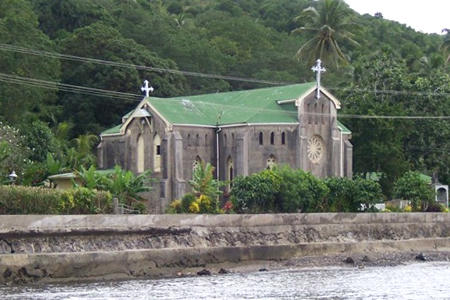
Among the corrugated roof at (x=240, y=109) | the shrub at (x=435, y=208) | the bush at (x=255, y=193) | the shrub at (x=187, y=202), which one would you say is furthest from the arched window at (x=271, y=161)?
the shrub at (x=187, y=202)

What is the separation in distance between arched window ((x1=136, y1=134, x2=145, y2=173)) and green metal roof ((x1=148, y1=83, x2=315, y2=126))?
3.13 meters

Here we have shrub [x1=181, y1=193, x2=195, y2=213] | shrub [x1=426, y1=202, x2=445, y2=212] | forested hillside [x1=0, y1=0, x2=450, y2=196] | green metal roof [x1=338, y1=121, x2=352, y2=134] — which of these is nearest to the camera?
shrub [x1=181, y1=193, x2=195, y2=213]

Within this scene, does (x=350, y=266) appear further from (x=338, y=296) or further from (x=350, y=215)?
(x=338, y=296)

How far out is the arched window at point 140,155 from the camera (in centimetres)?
6322

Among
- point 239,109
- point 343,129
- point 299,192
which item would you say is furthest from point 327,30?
point 299,192

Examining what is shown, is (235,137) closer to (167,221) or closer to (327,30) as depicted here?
(167,221)

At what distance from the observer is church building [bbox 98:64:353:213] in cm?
6044

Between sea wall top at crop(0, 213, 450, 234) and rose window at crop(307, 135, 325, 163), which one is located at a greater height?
rose window at crop(307, 135, 325, 163)

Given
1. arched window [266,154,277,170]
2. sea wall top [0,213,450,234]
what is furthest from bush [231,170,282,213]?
arched window [266,154,277,170]

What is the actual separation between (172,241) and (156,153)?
74.7 feet

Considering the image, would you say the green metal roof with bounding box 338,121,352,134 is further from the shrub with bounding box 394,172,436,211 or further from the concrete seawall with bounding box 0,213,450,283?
the concrete seawall with bounding box 0,213,450,283

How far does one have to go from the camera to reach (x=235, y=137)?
201 feet

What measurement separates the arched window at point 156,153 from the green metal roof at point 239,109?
2053 mm

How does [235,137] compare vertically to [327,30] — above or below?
below
